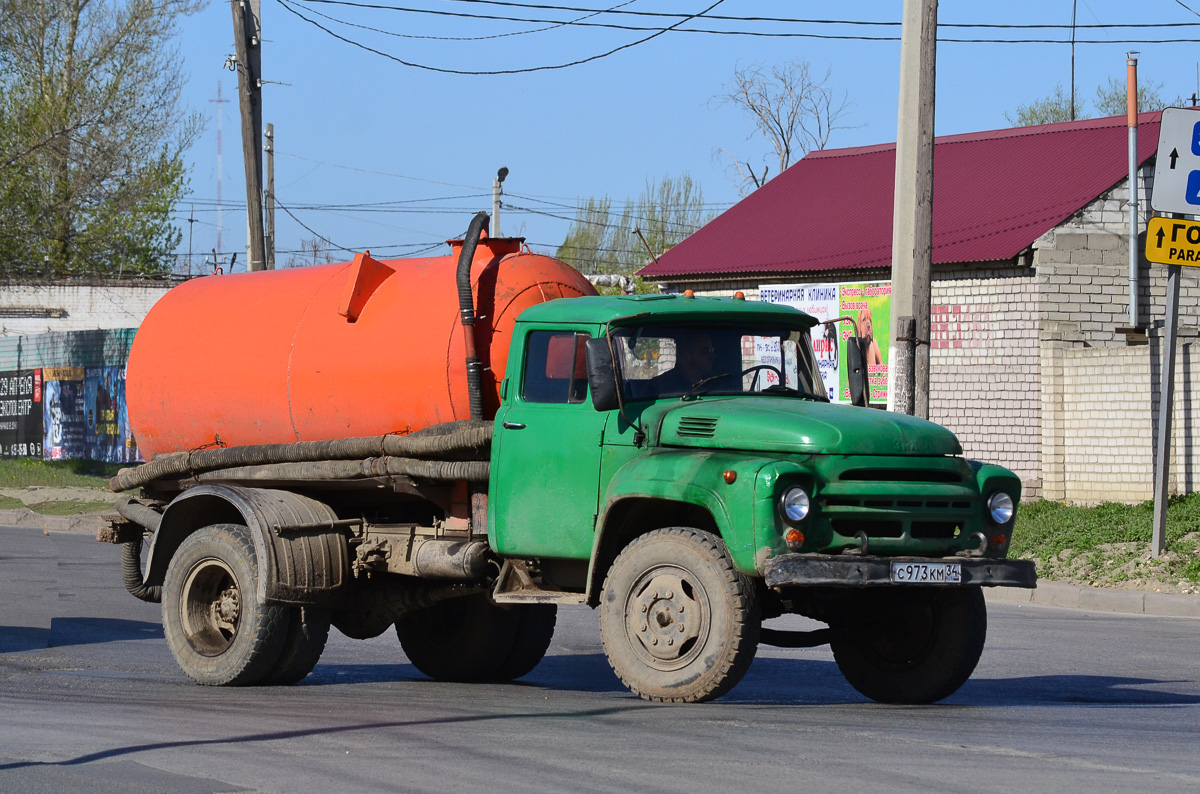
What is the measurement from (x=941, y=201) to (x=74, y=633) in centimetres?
1673

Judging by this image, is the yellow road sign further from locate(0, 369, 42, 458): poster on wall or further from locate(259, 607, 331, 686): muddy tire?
locate(0, 369, 42, 458): poster on wall

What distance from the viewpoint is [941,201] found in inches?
966

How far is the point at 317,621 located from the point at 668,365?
2.89 m

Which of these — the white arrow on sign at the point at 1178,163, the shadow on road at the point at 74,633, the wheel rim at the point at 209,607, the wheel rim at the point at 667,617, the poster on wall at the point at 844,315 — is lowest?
the shadow on road at the point at 74,633

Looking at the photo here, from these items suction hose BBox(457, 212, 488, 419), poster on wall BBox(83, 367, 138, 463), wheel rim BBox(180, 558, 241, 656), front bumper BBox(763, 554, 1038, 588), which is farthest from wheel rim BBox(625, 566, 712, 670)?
poster on wall BBox(83, 367, 138, 463)

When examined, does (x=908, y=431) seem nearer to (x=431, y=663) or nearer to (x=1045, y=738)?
(x=1045, y=738)

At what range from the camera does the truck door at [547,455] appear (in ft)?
27.0

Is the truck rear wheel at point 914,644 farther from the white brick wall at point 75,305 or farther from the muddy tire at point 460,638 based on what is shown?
the white brick wall at point 75,305

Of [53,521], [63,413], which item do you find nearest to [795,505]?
[53,521]

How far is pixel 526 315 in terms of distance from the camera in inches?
342

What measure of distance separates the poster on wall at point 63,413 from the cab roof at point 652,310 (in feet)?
93.3

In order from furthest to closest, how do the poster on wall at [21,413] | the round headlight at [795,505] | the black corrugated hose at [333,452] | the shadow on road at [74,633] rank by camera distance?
the poster on wall at [21,413]
the shadow on road at [74,633]
the black corrugated hose at [333,452]
the round headlight at [795,505]

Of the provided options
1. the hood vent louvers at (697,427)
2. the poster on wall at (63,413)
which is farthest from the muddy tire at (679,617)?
the poster on wall at (63,413)

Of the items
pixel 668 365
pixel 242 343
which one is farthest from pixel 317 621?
pixel 668 365
